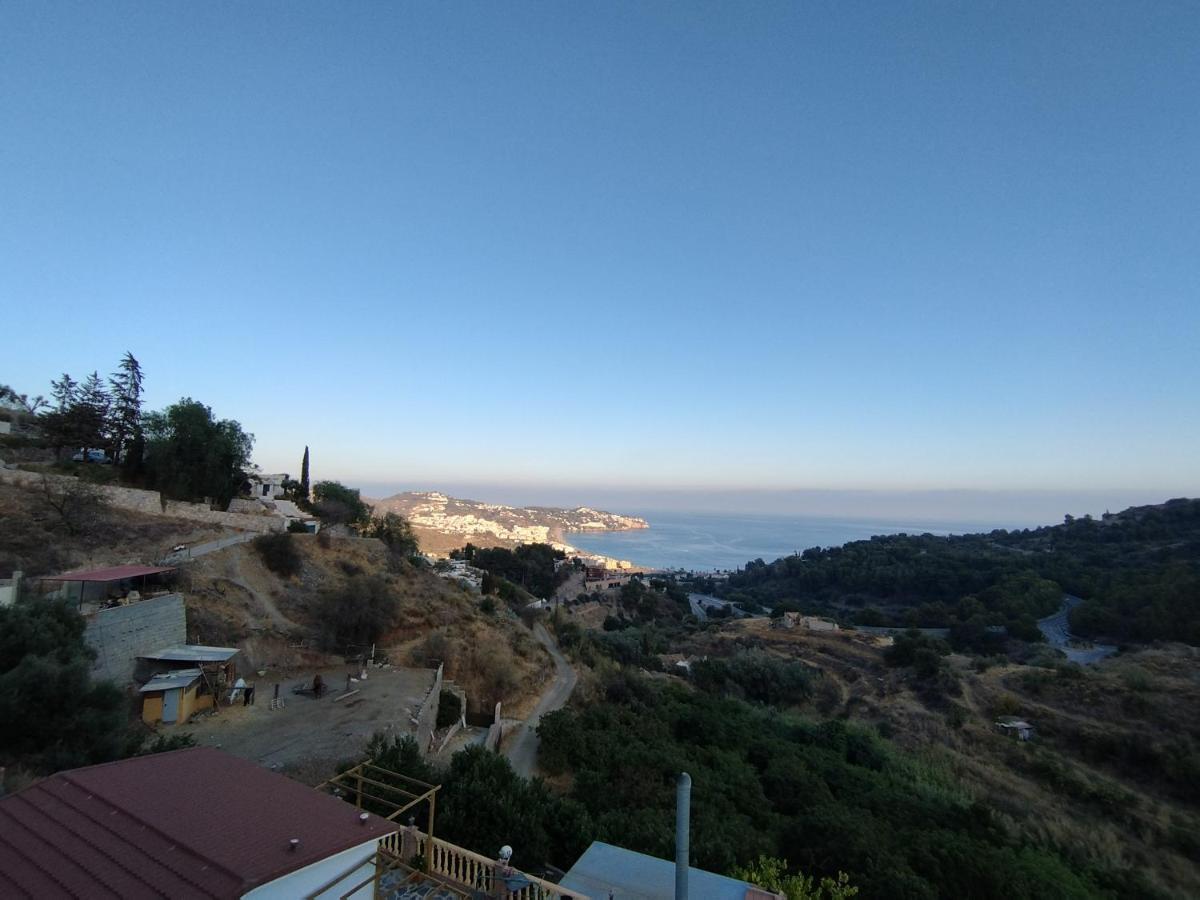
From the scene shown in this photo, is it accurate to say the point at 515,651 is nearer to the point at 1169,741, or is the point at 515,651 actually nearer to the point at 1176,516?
the point at 1169,741

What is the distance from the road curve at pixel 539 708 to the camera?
13125mm

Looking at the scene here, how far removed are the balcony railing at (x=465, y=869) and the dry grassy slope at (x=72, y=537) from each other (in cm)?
1338

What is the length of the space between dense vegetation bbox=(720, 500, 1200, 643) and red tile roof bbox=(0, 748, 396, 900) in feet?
136

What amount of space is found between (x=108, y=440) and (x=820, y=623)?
128 feet

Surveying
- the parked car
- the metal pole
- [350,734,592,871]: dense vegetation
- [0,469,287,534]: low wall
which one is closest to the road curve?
[350,734,592,871]: dense vegetation

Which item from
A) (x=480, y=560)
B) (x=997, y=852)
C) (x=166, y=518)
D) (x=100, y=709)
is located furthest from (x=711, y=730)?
(x=480, y=560)

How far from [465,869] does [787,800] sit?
9.52 meters

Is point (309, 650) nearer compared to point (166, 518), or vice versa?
point (309, 650)

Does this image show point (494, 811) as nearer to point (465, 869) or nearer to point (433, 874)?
point (465, 869)

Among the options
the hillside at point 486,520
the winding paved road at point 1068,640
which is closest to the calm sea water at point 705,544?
the hillside at point 486,520

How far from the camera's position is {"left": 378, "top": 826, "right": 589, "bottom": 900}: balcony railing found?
4.68 meters

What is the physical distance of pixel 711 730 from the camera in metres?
15.7

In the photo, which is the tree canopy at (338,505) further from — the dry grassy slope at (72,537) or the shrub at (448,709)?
the shrub at (448,709)

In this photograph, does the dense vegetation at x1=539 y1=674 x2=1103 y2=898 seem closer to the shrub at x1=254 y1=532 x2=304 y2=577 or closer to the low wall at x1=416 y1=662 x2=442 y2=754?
the low wall at x1=416 y1=662 x2=442 y2=754
